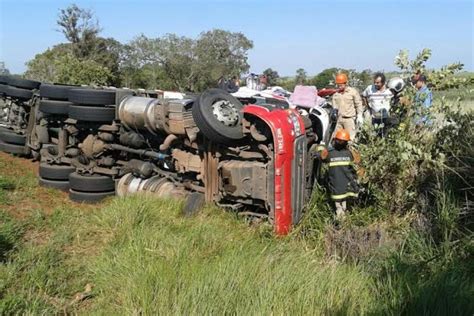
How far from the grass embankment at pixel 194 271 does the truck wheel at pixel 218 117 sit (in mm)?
853

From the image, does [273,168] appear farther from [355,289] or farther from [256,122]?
[355,289]

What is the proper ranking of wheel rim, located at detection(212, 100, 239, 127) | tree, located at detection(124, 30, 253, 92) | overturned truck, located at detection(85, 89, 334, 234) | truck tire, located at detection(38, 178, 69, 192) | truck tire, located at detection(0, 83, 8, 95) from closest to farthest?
overturned truck, located at detection(85, 89, 334, 234)
wheel rim, located at detection(212, 100, 239, 127)
truck tire, located at detection(38, 178, 69, 192)
truck tire, located at detection(0, 83, 8, 95)
tree, located at detection(124, 30, 253, 92)

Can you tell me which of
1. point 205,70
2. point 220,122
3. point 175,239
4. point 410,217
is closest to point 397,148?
point 410,217

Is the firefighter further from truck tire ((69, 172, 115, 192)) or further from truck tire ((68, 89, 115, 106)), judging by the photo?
truck tire ((68, 89, 115, 106))

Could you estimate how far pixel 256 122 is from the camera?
202 inches

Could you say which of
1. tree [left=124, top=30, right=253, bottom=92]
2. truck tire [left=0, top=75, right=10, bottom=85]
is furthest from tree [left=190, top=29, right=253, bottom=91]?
truck tire [left=0, top=75, right=10, bottom=85]

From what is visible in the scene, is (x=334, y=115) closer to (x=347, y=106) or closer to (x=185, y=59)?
(x=347, y=106)

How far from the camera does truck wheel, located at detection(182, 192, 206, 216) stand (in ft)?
17.6

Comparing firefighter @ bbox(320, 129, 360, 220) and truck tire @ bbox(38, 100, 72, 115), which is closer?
firefighter @ bbox(320, 129, 360, 220)

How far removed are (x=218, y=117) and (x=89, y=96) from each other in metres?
2.13

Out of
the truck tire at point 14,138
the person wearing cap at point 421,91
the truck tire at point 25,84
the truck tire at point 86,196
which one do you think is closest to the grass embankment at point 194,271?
the truck tire at point 86,196

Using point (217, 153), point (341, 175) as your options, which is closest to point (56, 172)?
point (217, 153)

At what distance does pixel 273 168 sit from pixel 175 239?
1.25m

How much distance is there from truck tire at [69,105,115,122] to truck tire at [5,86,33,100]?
2048 millimetres
